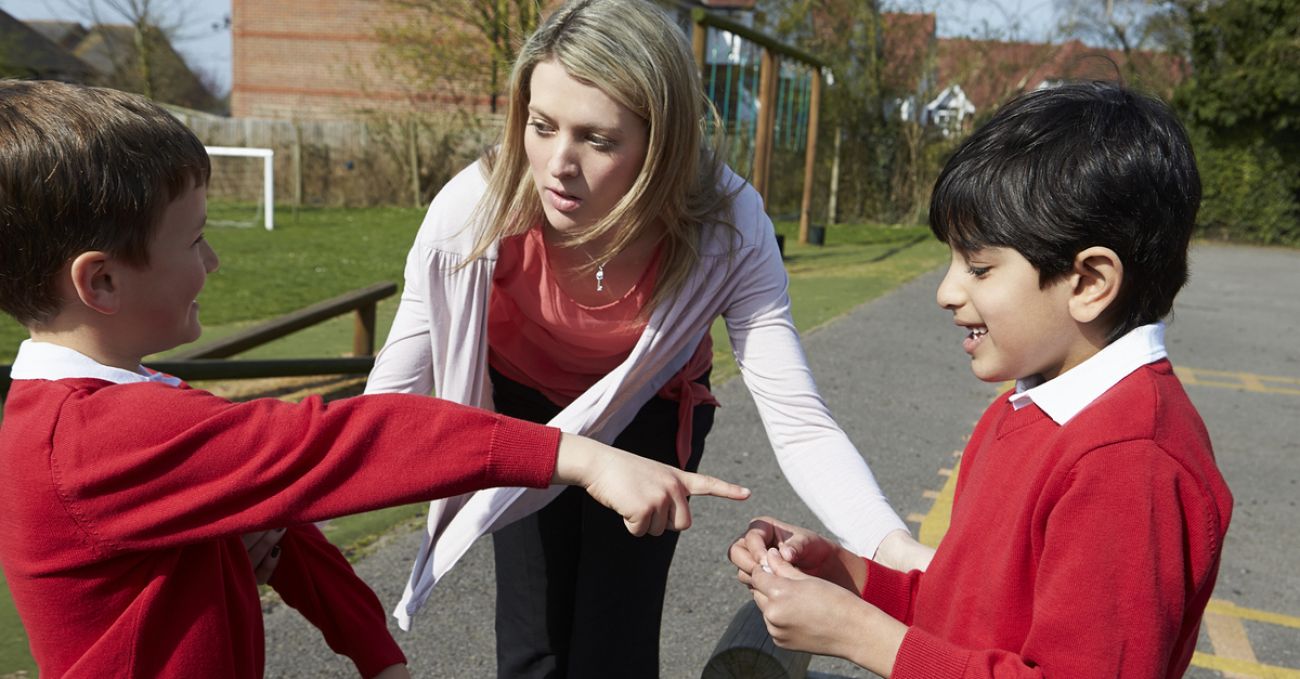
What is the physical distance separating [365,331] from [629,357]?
5362 millimetres

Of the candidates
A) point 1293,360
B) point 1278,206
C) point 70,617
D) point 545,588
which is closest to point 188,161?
point 70,617

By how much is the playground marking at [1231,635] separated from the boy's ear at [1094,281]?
1705 mm

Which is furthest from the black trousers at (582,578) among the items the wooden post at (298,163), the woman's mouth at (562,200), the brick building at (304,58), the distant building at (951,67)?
the brick building at (304,58)

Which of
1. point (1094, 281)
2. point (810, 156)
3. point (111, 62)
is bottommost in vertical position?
point (1094, 281)

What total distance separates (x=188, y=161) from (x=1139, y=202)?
4.62 ft

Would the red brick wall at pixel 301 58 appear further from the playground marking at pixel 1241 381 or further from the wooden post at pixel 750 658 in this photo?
the wooden post at pixel 750 658

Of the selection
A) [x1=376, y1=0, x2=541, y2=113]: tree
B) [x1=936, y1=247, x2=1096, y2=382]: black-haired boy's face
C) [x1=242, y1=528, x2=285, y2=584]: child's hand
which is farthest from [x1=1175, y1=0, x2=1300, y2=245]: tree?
[x1=242, y1=528, x2=285, y2=584]: child's hand

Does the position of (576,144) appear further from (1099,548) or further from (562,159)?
(1099,548)

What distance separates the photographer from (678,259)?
8.15 feet

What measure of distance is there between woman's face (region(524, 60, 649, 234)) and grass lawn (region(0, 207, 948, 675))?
2179 millimetres

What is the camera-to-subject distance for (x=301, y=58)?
108 feet

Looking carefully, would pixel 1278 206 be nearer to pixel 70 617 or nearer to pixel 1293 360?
pixel 1293 360

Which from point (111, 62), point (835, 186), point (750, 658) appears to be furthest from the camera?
point (111, 62)

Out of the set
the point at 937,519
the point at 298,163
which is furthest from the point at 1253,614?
the point at 298,163
